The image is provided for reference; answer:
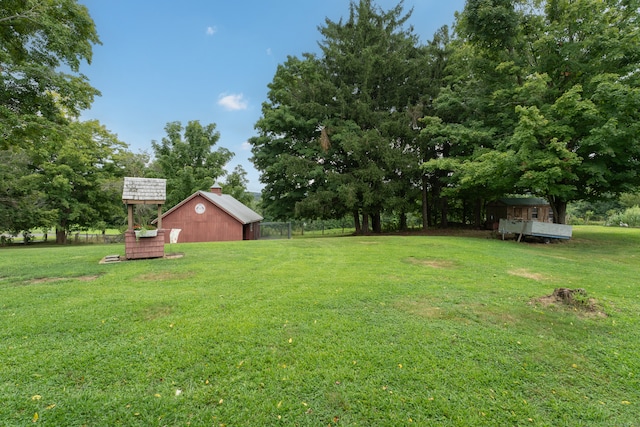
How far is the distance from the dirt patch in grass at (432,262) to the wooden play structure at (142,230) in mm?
7912

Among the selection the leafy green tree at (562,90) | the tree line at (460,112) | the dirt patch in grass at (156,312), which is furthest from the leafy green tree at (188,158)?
the dirt patch in grass at (156,312)

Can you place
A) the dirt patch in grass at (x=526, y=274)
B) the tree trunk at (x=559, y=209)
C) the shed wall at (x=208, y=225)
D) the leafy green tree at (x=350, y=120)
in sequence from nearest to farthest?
the dirt patch in grass at (x=526, y=274) < the tree trunk at (x=559, y=209) < the leafy green tree at (x=350, y=120) < the shed wall at (x=208, y=225)

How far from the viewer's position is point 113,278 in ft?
20.7

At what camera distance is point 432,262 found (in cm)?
852

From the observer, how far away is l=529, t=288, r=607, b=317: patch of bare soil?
456 centimetres

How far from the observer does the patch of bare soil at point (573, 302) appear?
15.0 ft

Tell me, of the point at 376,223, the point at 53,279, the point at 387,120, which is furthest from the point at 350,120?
the point at 53,279

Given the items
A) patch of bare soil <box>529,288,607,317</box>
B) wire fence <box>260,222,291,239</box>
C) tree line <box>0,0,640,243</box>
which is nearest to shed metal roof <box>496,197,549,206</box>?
tree line <box>0,0,640,243</box>

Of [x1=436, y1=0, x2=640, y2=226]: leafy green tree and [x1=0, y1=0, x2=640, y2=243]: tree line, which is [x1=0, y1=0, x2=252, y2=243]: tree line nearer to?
[x1=0, y1=0, x2=640, y2=243]: tree line

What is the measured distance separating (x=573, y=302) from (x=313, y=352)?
463cm

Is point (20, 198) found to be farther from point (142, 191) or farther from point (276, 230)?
point (142, 191)

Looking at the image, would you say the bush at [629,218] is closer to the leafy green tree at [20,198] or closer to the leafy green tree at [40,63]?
the leafy green tree at [40,63]

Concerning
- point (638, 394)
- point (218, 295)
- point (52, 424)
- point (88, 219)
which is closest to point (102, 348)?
point (52, 424)

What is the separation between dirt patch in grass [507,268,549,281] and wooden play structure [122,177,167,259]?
1017cm
